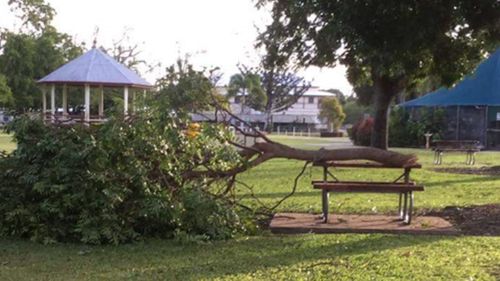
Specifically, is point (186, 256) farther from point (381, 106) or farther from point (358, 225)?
point (381, 106)

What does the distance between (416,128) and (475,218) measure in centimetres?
3059

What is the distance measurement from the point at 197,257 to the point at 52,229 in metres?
2.01

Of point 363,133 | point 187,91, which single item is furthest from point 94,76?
point 187,91

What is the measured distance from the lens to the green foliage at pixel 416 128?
40312 millimetres

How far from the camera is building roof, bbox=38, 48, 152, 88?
122 ft

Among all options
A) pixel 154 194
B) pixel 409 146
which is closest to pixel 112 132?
pixel 154 194

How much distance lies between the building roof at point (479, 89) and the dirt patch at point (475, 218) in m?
27.1

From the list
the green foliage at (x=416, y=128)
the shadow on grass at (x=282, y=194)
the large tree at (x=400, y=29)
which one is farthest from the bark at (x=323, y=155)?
the green foliage at (x=416, y=128)

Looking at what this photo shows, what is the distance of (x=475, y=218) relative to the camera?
35.0ft

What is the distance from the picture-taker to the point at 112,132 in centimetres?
859

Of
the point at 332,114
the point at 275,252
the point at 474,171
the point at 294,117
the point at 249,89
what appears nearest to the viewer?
the point at 275,252

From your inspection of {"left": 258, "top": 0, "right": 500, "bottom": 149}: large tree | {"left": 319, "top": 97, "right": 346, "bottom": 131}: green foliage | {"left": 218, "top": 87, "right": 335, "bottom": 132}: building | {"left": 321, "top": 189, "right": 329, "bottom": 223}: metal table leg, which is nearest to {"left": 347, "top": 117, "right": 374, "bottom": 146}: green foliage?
{"left": 258, "top": 0, "right": 500, "bottom": 149}: large tree

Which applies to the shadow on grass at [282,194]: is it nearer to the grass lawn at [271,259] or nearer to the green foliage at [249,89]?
the grass lawn at [271,259]

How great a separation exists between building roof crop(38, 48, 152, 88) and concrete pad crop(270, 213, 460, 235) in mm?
27516
